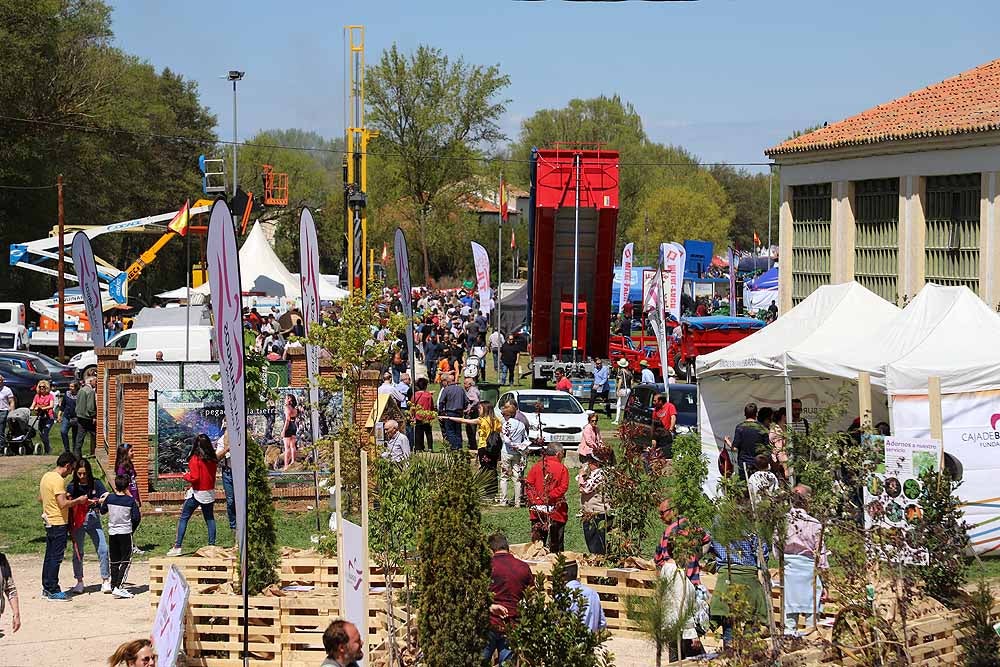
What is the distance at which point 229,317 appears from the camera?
8086mm

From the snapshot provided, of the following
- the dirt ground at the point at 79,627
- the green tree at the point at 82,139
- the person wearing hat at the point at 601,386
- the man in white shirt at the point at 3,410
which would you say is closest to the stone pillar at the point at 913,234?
the person wearing hat at the point at 601,386

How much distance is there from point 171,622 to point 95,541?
6.15 metres

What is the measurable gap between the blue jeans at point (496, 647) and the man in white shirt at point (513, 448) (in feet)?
26.7

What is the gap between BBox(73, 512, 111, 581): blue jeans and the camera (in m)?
13.4

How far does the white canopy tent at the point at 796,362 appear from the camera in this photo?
53.0 feet

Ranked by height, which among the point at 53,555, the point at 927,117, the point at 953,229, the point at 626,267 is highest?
the point at 927,117

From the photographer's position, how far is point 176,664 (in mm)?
8141

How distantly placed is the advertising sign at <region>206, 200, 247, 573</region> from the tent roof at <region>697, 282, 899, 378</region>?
923cm

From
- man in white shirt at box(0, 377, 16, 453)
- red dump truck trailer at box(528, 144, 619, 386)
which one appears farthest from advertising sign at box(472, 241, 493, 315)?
man in white shirt at box(0, 377, 16, 453)

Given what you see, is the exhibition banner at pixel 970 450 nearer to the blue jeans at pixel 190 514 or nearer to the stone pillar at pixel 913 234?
the blue jeans at pixel 190 514

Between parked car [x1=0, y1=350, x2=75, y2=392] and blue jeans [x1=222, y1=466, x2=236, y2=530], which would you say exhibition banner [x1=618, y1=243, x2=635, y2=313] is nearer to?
parked car [x1=0, y1=350, x2=75, y2=392]

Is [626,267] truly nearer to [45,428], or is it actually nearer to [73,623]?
[45,428]

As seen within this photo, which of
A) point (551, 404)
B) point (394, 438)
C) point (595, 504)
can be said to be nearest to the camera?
point (595, 504)

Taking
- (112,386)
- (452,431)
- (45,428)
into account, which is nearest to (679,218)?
(45,428)
